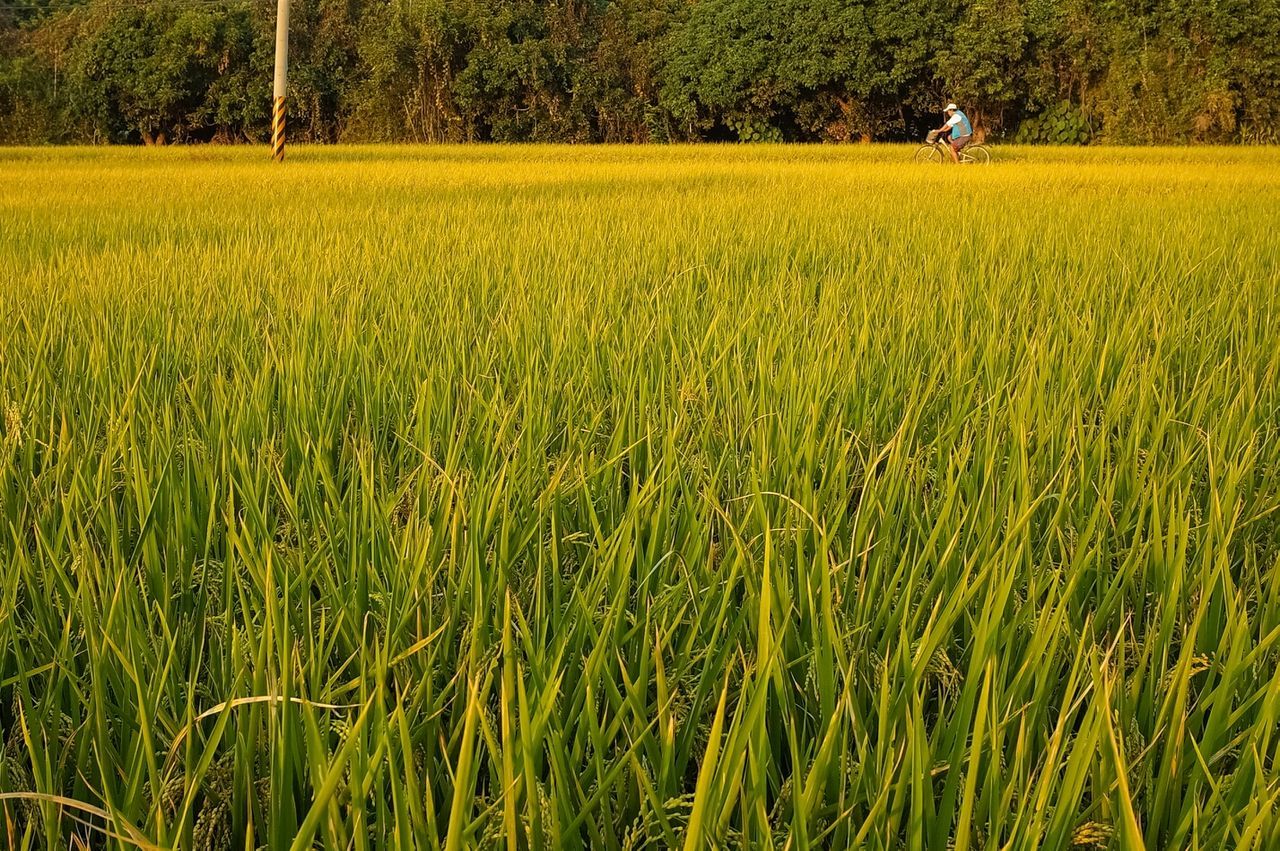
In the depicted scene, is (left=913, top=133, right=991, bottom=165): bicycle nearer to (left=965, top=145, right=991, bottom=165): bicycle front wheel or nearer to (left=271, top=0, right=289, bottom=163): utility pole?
(left=965, top=145, right=991, bottom=165): bicycle front wheel

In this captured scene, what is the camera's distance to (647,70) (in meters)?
19.3

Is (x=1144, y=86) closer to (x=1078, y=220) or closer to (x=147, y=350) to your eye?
(x=1078, y=220)

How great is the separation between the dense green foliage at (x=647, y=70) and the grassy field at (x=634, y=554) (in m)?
14.5

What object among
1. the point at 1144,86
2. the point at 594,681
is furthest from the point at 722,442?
the point at 1144,86

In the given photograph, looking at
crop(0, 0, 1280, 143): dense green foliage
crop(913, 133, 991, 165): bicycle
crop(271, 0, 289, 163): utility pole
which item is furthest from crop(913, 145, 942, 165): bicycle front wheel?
crop(271, 0, 289, 163): utility pole

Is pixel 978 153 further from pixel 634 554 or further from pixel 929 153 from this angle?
pixel 634 554

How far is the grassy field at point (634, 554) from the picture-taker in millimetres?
440

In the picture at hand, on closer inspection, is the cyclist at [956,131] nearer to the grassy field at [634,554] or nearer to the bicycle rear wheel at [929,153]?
the bicycle rear wheel at [929,153]

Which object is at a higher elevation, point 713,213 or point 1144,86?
point 1144,86

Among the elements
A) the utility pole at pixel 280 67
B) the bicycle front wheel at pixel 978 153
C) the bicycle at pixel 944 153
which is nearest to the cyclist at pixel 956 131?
the bicycle at pixel 944 153

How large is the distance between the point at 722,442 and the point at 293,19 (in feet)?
72.6

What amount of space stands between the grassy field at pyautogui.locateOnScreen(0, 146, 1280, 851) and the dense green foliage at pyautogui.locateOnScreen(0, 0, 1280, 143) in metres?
14.5

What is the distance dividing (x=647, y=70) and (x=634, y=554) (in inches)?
785

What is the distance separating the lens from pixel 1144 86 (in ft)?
48.7
